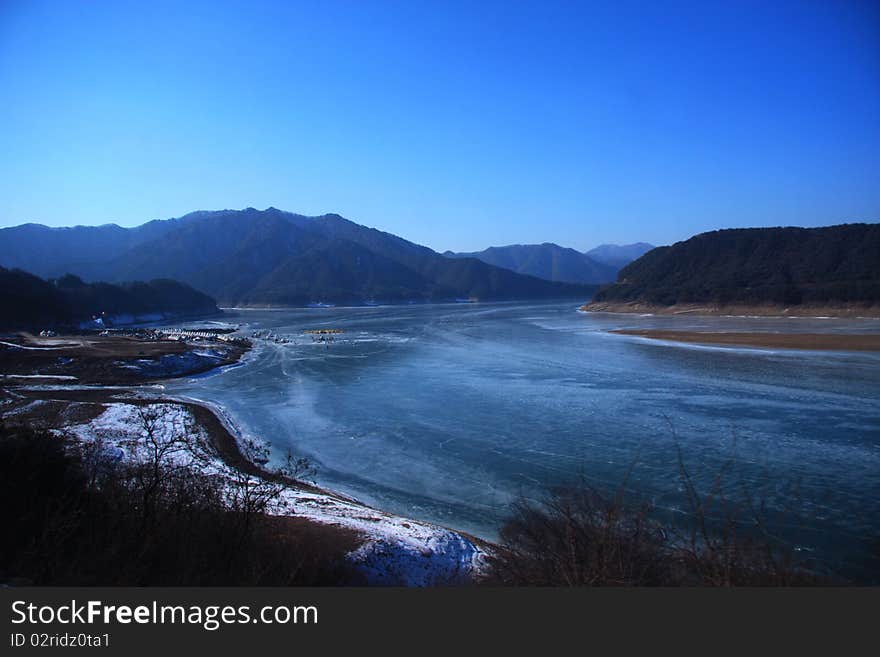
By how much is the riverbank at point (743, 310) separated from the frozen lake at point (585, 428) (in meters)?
28.3

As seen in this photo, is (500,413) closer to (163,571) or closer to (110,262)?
(163,571)

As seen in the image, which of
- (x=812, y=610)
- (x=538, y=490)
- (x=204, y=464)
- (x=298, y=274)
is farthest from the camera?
(x=298, y=274)

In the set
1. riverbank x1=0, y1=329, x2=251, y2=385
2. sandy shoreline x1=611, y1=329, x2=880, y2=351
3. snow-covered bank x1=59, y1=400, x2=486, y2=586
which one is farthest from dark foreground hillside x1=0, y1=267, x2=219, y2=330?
sandy shoreline x1=611, y1=329, x2=880, y2=351

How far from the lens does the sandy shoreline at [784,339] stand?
95.8 ft

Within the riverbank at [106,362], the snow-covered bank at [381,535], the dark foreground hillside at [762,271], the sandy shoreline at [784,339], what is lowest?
the snow-covered bank at [381,535]

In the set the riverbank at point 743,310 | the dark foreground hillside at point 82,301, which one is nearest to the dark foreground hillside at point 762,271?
the riverbank at point 743,310

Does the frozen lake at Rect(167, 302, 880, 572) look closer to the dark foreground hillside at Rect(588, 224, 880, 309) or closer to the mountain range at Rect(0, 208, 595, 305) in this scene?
the dark foreground hillside at Rect(588, 224, 880, 309)

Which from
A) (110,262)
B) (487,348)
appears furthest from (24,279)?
(110,262)

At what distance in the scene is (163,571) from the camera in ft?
14.4

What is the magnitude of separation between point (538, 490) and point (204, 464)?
23.6 ft

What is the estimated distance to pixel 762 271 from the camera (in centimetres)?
6975

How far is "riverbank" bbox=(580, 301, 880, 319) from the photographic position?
48.6 metres

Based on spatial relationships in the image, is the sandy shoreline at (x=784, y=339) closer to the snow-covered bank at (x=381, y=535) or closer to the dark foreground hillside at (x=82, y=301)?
the snow-covered bank at (x=381, y=535)

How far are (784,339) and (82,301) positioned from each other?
7280 cm
